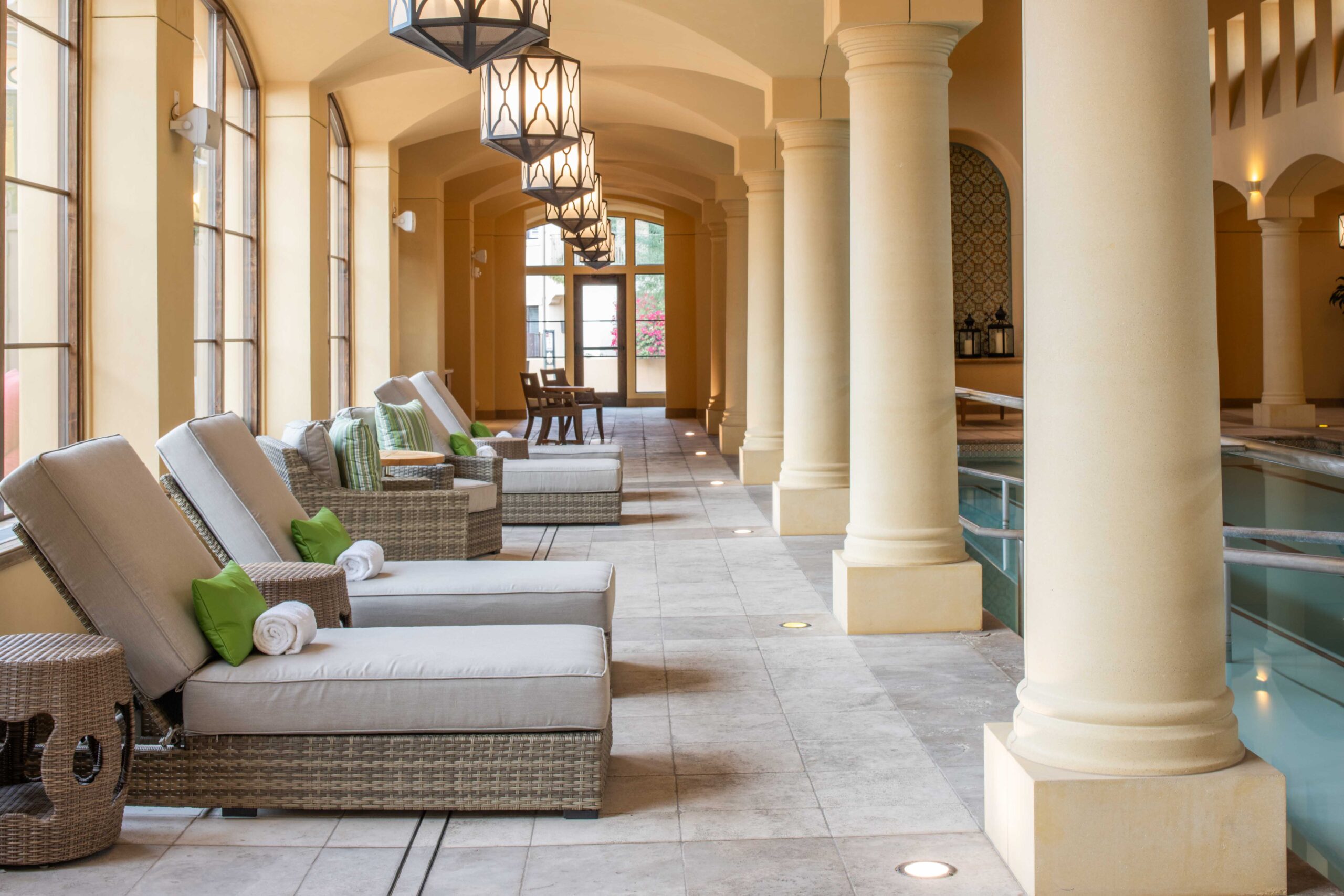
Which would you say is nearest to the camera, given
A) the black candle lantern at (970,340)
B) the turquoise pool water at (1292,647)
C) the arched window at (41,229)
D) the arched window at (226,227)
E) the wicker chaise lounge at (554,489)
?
the turquoise pool water at (1292,647)

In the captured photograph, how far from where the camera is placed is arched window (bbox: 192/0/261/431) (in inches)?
314

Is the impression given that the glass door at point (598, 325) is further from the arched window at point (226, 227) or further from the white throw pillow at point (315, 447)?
the white throw pillow at point (315, 447)

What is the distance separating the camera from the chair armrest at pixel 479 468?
7820mm

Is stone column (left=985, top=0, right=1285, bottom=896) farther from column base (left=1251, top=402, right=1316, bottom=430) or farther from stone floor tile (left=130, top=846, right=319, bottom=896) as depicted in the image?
column base (left=1251, top=402, right=1316, bottom=430)

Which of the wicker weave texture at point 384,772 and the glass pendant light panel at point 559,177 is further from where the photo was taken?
the glass pendant light panel at point 559,177

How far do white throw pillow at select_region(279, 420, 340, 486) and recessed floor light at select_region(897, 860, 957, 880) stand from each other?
13.2 ft

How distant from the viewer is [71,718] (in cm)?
272

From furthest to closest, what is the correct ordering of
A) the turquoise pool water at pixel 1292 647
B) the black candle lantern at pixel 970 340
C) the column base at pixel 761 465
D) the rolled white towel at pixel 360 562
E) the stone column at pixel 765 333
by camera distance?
1. the black candle lantern at pixel 970 340
2. the column base at pixel 761 465
3. the stone column at pixel 765 333
4. the rolled white towel at pixel 360 562
5. the turquoise pool water at pixel 1292 647

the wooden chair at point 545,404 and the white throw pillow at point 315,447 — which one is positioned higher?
the wooden chair at point 545,404

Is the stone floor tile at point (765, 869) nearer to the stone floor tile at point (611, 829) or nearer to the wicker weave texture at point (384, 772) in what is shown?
the stone floor tile at point (611, 829)

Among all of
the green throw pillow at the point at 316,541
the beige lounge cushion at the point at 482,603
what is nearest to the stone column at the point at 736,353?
the green throw pillow at the point at 316,541

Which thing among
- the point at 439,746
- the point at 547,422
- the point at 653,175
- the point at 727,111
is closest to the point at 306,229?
the point at 727,111

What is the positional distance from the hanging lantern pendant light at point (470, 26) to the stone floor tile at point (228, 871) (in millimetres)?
3005

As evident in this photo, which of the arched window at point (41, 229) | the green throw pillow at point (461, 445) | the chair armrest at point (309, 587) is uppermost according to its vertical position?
the arched window at point (41, 229)
